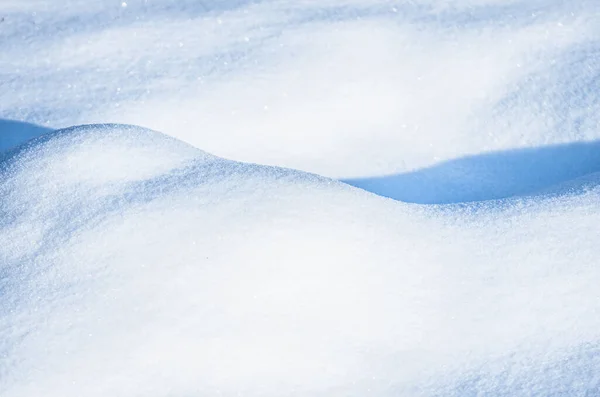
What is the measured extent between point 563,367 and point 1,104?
123 centimetres

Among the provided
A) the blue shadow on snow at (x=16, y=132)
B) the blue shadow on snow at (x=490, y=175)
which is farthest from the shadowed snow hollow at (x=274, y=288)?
the blue shadow on snow at (x=16, y=132)

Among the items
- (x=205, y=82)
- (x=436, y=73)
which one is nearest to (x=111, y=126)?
(x=205, y=82)

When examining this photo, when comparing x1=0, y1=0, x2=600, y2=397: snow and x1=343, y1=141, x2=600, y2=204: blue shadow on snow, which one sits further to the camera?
x1=343, y1=141, x2=600, y2=204: blue shadow on snow

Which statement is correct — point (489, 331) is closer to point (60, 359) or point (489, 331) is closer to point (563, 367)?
point (563, 367)

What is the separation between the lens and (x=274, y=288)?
944 millimetres

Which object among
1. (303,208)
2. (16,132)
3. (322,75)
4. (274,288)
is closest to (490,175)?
(322,75)

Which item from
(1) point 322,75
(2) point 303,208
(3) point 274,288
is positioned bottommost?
(3) point 274,288

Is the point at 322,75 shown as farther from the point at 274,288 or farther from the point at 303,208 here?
the point at 274,288

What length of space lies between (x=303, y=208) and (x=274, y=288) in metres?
0.14

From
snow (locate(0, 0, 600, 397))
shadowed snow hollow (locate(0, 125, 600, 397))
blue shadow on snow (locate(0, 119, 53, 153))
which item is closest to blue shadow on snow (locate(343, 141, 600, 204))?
snow (locate(0, 0, 600, 397))

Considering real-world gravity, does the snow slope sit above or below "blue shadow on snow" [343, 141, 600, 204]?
above

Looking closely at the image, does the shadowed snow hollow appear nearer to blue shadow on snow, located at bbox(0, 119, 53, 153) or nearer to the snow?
the snow

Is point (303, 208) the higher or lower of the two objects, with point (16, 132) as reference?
lower

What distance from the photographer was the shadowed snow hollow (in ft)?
2.92
